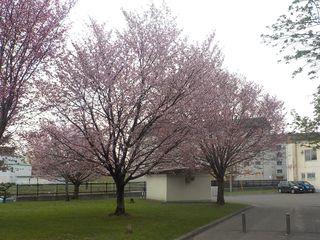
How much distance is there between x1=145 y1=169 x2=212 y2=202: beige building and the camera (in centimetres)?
3912

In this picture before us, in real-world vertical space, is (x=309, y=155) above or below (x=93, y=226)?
above

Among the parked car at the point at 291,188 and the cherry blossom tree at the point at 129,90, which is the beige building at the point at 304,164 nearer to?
the parked car at the point at 291,188

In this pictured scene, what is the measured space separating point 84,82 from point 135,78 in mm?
2151

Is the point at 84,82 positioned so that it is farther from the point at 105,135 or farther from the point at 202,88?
the point at 202,88

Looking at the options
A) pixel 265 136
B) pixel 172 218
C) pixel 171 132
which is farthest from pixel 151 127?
pixel 265 136

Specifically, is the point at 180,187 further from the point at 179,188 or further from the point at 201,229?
the point at 201,229

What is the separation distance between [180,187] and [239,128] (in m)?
8.33

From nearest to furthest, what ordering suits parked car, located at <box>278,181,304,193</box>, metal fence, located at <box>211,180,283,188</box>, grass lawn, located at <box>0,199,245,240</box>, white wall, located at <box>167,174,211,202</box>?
grass lawn, located at <box>0,199,245,240</box>, white wall, located at <box>167,174,211,202</box>, parked car, located at <box>278,181,304,193</box>, metal fence, located at <box>211,180,283,188</box>

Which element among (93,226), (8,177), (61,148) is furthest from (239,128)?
(8,177)

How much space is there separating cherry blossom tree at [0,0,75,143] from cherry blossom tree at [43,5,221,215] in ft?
10.9

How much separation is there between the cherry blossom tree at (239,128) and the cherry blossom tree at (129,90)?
8.09 meters

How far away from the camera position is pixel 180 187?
3978 centimetres

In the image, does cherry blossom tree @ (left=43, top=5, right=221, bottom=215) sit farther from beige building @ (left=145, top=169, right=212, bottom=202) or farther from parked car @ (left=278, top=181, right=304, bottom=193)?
parked car @ (left=278, top=181, right=304, bottom=193)

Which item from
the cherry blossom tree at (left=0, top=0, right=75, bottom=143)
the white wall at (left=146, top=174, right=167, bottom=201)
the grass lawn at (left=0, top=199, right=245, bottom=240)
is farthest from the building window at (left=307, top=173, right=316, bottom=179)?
the cherry blossom tree at (left=0, top=0, right=75, bottom=143)
